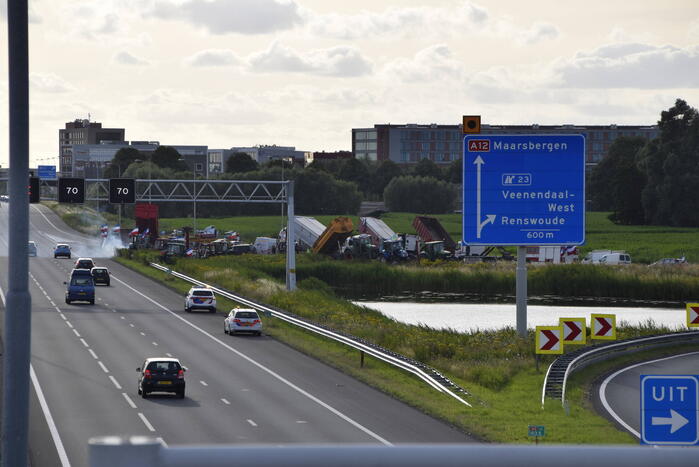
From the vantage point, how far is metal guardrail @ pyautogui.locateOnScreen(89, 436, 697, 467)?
3902 millimetres

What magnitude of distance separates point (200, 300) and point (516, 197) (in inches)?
1012

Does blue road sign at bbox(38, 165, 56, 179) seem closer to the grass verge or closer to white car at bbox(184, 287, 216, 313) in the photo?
white car at bbox(184, 287, 216, 313)

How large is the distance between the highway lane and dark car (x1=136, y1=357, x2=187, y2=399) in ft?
1.39

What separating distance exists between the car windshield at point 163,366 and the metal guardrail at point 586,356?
38.9 feet

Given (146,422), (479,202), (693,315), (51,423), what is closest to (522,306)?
(479,202)

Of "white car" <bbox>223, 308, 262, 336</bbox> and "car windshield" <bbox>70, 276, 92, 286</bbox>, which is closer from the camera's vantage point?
"white car" <bbox>223, 308, 262, 336</bbox>

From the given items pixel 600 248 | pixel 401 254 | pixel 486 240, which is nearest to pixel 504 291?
pixel 401 254

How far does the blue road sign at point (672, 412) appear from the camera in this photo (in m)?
7.59

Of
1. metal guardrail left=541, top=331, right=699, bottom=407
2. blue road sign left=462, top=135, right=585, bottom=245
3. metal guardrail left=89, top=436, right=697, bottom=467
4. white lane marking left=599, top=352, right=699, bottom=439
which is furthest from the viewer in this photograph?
blue road sign left=462, top=135, right=585, bottom=245

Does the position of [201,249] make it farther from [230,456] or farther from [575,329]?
[230,456]

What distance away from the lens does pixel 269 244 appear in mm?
131000

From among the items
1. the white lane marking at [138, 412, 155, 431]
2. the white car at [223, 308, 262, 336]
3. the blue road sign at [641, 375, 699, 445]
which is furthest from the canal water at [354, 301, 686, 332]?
the blue road sign at [641, 375, 699, 445]

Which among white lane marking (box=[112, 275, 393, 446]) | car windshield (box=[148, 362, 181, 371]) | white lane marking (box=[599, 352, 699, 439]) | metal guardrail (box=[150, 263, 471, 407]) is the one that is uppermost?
car windshield (box=[148, 362, 181, 371])

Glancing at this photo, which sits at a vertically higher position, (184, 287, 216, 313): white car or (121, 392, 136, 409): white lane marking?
(184, 287, 216, 313): white car
